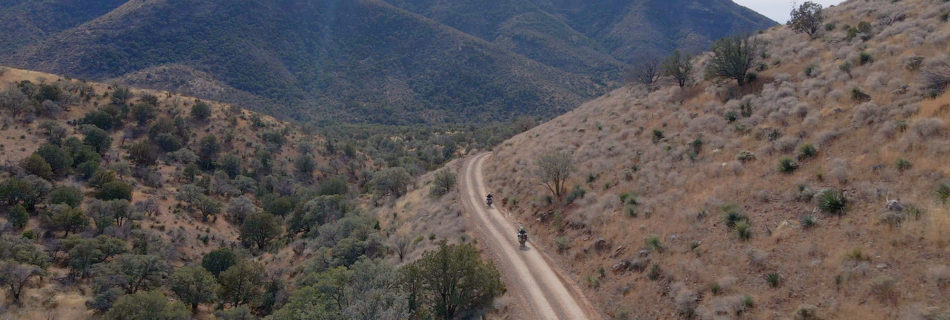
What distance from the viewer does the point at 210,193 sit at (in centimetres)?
5238

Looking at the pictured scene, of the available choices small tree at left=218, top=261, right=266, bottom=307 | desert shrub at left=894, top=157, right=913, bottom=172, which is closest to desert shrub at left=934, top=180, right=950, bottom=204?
desert shrub at left=894, top=157, right=913, bottom=172

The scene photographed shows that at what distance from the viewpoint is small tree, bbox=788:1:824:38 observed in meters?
31.1

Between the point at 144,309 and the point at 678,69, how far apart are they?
4205cm

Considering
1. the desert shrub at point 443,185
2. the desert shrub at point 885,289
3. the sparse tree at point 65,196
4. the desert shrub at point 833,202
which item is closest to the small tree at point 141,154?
the sparse tree at point 65,196

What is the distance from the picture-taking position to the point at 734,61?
92.0 ft

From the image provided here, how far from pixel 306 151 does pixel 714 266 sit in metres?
70.6

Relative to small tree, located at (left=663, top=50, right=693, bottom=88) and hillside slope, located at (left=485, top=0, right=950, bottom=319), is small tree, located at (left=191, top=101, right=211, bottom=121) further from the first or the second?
small tree, located at (left=663, top=50, right=693, bottom=88)

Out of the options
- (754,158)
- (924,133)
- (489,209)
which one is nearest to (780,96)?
(754,158)

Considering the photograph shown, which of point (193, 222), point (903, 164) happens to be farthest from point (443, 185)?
point (903, 164)

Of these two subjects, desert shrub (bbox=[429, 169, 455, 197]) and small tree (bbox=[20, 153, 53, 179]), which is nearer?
desert shrub (bbox=[429, 169, 455, 197])

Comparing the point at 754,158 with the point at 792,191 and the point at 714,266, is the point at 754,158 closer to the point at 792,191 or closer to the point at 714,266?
the point at 792,191

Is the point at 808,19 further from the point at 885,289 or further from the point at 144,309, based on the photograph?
the point at 144,309

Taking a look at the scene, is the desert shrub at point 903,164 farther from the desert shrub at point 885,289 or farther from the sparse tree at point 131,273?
the sparse tree at point 131,273

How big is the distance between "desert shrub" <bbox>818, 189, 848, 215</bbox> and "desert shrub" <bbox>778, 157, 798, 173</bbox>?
9.79ft
